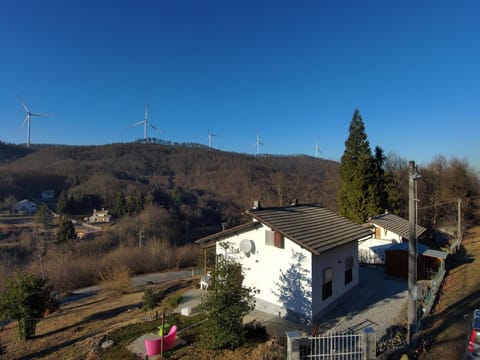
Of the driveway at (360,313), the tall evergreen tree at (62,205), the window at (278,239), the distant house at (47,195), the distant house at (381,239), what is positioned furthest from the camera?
the distant house at (47,195)

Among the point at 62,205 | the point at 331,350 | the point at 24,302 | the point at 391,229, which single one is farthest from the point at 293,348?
the point at 62,205

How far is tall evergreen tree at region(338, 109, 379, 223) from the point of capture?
2908 cm

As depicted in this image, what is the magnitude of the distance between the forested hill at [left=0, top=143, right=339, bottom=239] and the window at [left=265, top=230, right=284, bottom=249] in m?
34.2

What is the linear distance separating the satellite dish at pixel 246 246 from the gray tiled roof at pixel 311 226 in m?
1.26

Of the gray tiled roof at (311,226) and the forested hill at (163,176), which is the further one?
the forested hill at (163,176)

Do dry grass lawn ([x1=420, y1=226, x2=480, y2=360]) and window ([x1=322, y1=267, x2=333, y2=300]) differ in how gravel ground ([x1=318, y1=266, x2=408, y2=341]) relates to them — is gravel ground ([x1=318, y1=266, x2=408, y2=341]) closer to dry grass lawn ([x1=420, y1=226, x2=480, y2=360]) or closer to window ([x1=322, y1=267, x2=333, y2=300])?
window ([x1=322, y1=267, x2=333, y2=300])

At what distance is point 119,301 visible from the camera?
62.0 feet

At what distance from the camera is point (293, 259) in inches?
426

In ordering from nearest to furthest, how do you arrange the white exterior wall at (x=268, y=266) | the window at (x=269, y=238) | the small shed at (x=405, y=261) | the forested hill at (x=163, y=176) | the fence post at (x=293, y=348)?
the fence post at (x=293, y=348), the white exterior wall at (x=268, y=266), the window at (x=269, y=238), the small shed at (x=405, y=261), the forested hill at (x=163, y=176)

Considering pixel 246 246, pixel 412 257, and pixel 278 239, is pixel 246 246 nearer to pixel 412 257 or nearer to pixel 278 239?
pixel 278 239

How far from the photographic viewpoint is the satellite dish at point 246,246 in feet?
39.1

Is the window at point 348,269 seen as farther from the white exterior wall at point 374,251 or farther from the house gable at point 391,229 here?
the house gable at point 391,229

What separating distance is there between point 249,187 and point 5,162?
87500 millimetres

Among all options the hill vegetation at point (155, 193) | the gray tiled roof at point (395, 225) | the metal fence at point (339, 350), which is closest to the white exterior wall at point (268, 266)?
the metal fence at point (339, 350)
